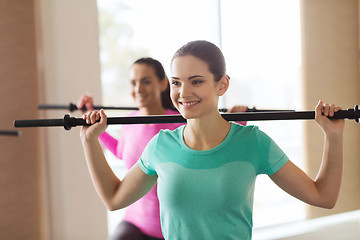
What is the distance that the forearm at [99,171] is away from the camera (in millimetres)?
1121

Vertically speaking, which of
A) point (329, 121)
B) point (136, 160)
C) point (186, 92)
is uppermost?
point (186, 92)

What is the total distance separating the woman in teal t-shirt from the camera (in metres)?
1.00

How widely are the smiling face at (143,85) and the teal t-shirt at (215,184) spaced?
0.84 m

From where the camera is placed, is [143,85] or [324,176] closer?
[324,176]

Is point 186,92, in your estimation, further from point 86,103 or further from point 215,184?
point 86,103

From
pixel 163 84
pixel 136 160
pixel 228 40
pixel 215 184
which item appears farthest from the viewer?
pixel 228 40

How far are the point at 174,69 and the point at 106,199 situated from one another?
0.48 meters

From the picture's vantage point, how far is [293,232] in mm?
2852

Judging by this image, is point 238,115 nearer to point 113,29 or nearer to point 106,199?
point 106,199

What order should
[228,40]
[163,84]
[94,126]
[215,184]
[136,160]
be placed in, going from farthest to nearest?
1. [228,40]
2. [163,84]
3. [136,160]
4. [94,126]
5. [215,184]

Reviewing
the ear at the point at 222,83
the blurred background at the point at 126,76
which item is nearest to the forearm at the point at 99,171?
the ear at the point at 222,83

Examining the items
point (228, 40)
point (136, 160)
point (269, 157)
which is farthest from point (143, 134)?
point (228, 40)

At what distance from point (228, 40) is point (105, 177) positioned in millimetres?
2324

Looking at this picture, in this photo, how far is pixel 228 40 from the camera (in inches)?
125
